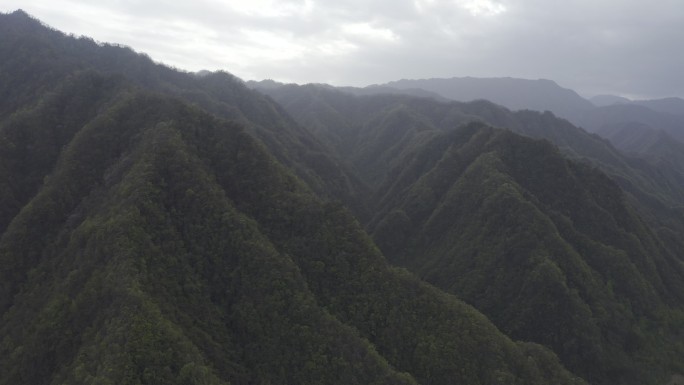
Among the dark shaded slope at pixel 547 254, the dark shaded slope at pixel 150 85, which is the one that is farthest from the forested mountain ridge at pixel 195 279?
the dark shaded slope at pixel 150 85

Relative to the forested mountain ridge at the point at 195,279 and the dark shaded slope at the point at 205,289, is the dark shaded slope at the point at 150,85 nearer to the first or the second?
the forested mountain ridge at the point at 195,279

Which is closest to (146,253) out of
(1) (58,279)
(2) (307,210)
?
(1) (58,279)

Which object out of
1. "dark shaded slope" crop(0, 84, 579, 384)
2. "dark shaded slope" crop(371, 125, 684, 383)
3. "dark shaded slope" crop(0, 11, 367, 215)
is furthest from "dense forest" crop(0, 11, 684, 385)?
"dark shaded slope" crop(0, 11, 367, 215)

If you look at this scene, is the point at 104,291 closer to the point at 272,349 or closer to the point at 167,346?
the point at 167,346

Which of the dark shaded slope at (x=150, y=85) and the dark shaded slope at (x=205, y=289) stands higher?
the dark shaded slope at (x=150, y=85)

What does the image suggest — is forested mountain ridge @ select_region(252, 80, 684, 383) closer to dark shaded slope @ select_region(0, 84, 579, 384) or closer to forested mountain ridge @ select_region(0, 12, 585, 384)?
forested mountain ridge @ select_region(0, 12, 585, 384)

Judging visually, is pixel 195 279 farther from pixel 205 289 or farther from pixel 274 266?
pixel 274 266

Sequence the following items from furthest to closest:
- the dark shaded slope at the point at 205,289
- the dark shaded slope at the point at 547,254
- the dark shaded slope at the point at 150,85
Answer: the dark shaded slope at the point at 150,85 < the dark shaded slope at the point at 547,254 < the dark shaded slope at the point at 205,289
